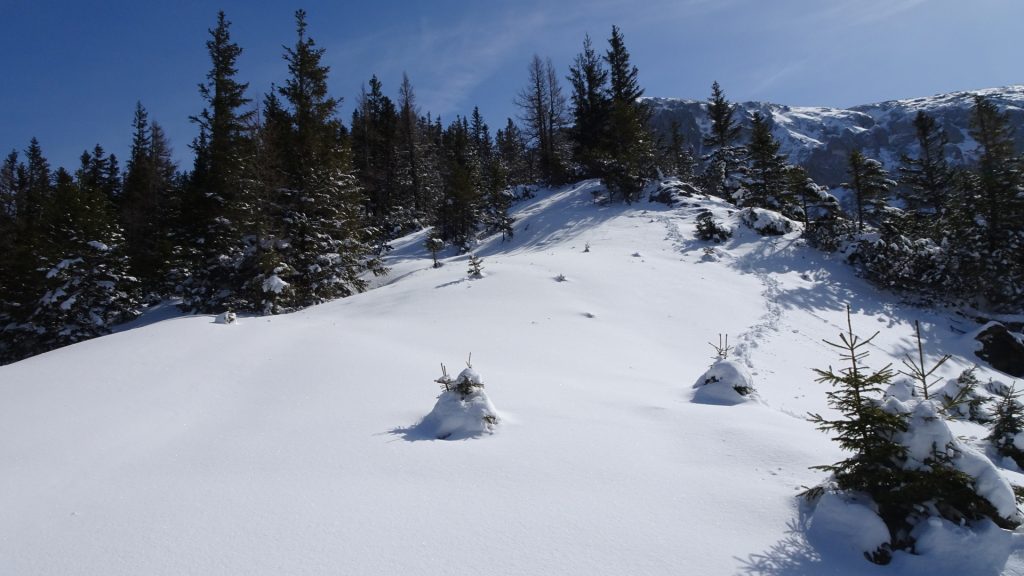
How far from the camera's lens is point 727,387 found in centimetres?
720

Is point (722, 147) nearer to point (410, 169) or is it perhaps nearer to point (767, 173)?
point (767, 173)

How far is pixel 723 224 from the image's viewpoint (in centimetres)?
2248

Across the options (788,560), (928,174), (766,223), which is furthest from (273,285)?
(928,174)

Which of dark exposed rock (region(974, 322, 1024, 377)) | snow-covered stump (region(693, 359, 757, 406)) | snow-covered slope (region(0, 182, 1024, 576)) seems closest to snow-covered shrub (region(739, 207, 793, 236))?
dark exposed rock (region(974, 322, 1024, 377))

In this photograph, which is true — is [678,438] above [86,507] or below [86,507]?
below

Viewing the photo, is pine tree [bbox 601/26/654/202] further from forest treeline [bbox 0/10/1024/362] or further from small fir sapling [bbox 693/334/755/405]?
small fir sapling [bbox 693/334/755/405]

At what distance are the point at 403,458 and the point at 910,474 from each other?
435 centimetres

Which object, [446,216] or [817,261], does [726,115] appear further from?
[446,216]

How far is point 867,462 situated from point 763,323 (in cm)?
1175

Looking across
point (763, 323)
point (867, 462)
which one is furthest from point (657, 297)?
point (867, 462)

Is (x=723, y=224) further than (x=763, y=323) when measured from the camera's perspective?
Yes

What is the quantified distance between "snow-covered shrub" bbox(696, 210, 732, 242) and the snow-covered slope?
10.4 metres

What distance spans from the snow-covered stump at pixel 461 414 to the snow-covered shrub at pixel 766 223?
21.2 m

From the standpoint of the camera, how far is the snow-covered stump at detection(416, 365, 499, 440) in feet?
17.8
